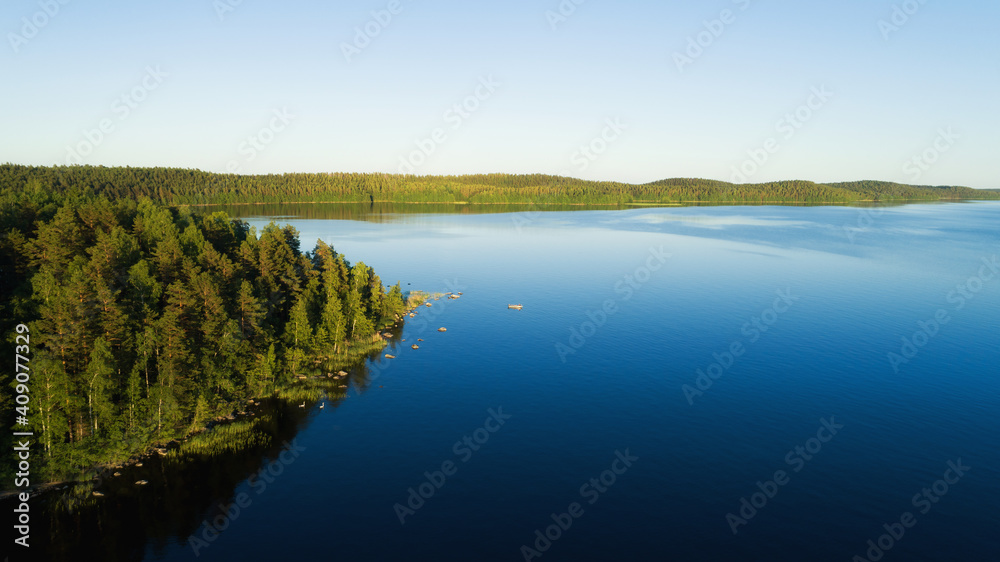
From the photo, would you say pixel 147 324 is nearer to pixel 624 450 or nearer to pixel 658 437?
pixel 624 450

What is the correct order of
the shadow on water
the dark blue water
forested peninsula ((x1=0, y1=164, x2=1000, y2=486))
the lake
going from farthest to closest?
1. forested peninsula ((x1=0, y1=164, x2=1000, y2=486))
2. the dark blue water
3. the lake
4. the shadow on water

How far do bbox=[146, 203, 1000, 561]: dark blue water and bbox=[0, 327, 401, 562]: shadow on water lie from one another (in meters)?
1.32

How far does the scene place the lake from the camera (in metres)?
35.9

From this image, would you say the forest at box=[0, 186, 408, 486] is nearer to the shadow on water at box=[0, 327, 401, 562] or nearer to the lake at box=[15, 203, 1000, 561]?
the shadow on water at box=[0, 327, 401, 562]

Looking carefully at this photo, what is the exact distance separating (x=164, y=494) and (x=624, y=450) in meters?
37.1

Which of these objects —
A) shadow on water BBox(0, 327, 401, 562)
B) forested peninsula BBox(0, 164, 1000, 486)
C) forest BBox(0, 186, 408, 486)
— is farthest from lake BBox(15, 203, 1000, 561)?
forested peninsula BBox(0, 164, 1000, 486)

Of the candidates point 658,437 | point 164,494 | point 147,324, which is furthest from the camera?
point 658,437

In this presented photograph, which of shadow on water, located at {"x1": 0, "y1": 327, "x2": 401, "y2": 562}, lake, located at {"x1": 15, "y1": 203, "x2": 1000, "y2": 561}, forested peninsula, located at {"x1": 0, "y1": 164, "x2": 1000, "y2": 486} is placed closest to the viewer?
shadow on water, located at {"x1": 0, "y1": 327, "x2": 401, "y2": 562}

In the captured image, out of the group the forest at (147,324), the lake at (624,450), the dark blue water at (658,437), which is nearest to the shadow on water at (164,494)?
the lake at (624,450)

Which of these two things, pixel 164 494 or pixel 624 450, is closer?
pixel 164 494

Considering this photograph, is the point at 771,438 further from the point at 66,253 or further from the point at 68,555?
the point at 66,253

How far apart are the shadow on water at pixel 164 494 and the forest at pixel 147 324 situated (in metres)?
2.27

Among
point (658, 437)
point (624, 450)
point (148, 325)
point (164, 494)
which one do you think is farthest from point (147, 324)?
point (658, 437)

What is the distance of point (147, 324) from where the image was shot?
4703 cm
